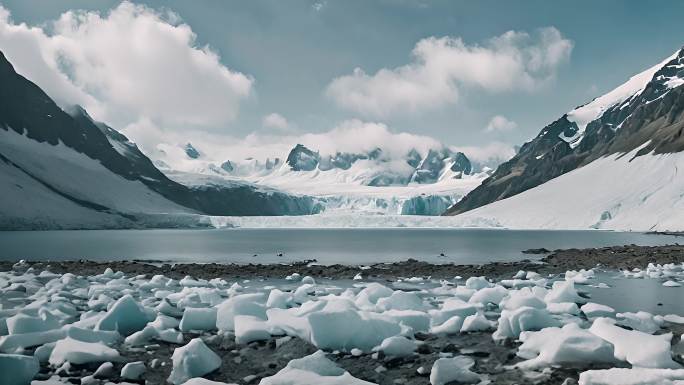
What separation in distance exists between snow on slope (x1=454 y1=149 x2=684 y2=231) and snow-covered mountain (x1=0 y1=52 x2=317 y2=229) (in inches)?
3245

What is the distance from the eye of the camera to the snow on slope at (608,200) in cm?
8650

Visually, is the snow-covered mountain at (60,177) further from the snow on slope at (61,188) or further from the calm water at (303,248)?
the calm water at (303,248)

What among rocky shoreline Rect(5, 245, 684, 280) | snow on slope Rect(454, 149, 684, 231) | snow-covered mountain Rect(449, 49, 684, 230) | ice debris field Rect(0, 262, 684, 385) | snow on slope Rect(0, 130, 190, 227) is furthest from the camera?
snow on slope Rect(0, 130, 190, 227)

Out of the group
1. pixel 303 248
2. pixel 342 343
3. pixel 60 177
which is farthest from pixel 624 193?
pixel 60 177

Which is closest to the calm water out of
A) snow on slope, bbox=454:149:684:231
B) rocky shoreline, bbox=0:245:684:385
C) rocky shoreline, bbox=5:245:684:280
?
rocky shoreline, bbox=5:245:684:280

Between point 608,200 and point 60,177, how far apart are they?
14058cm

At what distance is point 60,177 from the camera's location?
144750 mm

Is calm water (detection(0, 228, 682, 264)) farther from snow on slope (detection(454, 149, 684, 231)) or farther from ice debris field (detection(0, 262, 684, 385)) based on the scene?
ice debris field (detection(0, 262, 684, 385))

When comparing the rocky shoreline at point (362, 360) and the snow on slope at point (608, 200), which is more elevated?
the snow on slope at point (608, 200)

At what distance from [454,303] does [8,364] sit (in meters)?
11.8

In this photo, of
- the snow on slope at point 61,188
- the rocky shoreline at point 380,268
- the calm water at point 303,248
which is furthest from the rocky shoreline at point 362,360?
the snow on slope at point 61,188

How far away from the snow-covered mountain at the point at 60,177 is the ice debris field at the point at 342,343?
106m

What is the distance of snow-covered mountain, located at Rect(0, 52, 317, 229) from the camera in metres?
112

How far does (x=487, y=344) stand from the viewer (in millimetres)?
12336
